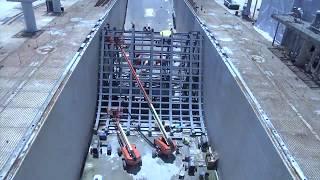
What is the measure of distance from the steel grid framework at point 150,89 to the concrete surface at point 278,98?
3331mm

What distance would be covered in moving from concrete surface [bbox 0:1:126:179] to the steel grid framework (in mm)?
1505

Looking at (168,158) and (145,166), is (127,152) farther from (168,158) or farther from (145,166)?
(168,158)


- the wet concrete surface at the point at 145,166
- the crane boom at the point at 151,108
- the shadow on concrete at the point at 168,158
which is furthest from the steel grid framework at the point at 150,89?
the shadow on concrete at the point at 168,158

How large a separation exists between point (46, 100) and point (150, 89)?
12826mm

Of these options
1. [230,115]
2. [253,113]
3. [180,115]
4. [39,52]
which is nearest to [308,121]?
[253,113]

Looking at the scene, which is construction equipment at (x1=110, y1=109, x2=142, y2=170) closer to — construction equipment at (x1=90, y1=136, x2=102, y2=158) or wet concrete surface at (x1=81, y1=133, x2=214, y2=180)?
wet concrete surface at (x1=81, y1=133, x2=214, y2=180)

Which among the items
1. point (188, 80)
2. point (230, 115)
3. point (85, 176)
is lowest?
point (85, 176)

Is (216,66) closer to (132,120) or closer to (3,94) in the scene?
(132,120)

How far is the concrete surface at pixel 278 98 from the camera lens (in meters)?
14.2

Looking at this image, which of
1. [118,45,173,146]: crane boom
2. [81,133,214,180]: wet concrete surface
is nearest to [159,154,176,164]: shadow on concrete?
[81,133,214,180]: wet concrete surface

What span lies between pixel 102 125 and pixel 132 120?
263 cm

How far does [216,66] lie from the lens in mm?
24797

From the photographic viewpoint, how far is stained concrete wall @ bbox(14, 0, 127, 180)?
1435 centimetres

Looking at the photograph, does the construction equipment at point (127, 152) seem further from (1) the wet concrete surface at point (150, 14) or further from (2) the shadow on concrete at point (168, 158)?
(1) the wet concrete surface at point (150, 14)
